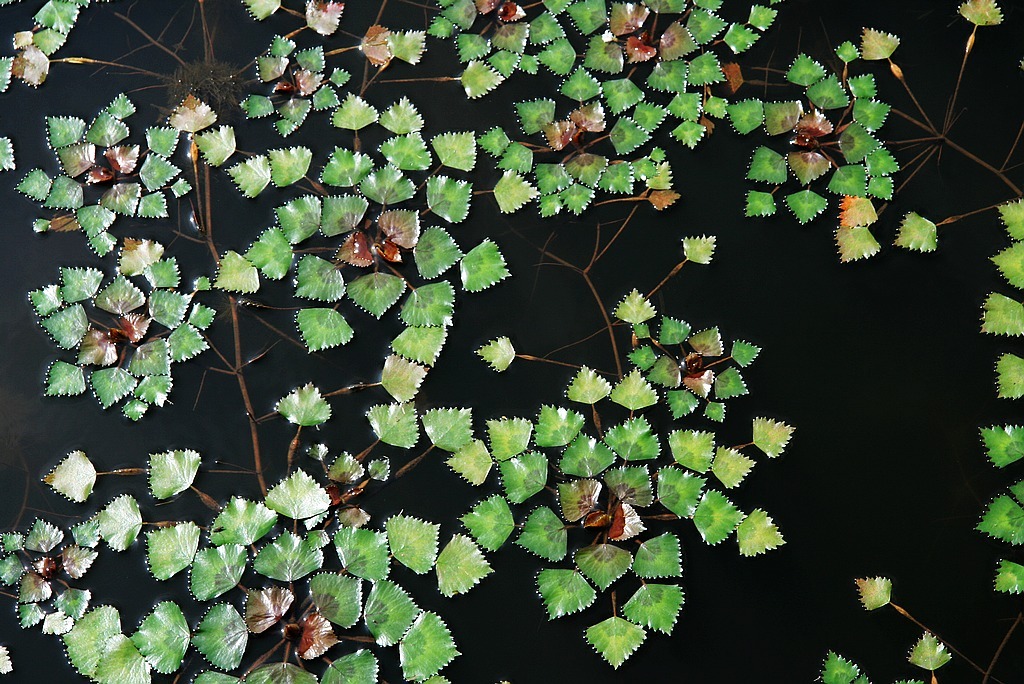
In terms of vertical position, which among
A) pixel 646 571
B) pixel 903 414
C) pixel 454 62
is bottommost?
pixel 646 571

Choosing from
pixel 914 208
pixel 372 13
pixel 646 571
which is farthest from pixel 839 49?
pixel 646 571

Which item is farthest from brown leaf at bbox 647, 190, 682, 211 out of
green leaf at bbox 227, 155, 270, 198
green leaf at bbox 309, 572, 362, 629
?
green leaf at bbox 309, 572, 362, 629

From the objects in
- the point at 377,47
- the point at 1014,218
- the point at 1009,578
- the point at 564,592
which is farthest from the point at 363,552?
the point at 1014,218

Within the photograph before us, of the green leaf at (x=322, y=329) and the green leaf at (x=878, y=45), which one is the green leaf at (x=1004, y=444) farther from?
the green leaf at (x=322, y=329)

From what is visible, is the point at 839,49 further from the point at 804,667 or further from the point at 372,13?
the point at 804,667

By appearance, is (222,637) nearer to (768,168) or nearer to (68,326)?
(68,326)

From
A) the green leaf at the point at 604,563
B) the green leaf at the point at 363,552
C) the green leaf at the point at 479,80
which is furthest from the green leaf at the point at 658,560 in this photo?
the green leaf at the point at 479,80

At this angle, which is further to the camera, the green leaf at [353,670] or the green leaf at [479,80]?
the green leaf at [479,80]

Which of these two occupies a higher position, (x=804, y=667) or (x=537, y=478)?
(x=537, y=478)
